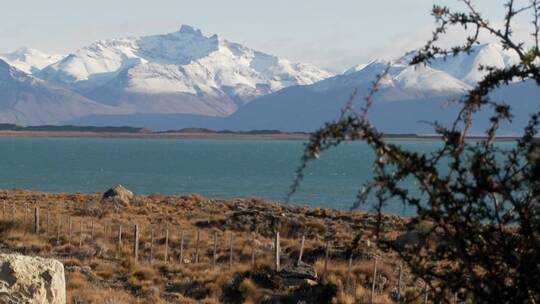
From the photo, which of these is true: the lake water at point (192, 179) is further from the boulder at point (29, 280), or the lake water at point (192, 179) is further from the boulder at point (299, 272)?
the boulder at point (29, 280)

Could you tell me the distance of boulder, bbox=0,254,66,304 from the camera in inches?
466

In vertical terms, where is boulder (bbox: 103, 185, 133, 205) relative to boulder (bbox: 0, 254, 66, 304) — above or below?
below

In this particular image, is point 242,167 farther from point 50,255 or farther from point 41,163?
point 50,255

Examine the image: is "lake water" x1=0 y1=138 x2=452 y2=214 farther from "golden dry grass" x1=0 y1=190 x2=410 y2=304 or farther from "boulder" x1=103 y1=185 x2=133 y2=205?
"golden dry grass" x1=0 y1=190 x2=410 y2=304

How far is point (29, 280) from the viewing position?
1202 centimetres

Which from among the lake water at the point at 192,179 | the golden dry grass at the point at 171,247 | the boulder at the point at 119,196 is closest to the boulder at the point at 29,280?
the golden dry grass at the point at 171,247

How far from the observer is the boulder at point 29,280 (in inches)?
466

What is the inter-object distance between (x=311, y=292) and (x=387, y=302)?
2.61 meters

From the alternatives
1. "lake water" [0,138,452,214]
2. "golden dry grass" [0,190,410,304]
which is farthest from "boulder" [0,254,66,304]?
"lake water" [0,138,452,214]

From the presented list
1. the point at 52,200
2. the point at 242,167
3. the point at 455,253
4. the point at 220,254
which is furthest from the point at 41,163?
the point at 455,253

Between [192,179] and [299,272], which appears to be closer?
[299,272]

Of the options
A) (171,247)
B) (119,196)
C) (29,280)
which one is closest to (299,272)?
(29,280)

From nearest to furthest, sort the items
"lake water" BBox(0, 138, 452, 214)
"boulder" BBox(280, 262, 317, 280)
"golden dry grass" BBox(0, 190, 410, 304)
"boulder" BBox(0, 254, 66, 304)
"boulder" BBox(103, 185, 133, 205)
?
"boulder" BBox(0, 254, 66, 304)
"golden dry grass" BBox(0, 190, 410, 304)
"boulder" BBox(280, 262, 317, 280)
"boulder" BBox(103, 185, 133, 205)
"lake water" BBox(0, 138, 452, 214)

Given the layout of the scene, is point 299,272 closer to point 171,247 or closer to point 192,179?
point 171,247
